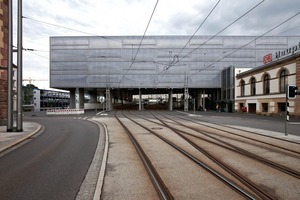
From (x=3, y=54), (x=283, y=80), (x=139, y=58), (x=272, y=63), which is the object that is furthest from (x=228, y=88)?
(x=3, y=54)

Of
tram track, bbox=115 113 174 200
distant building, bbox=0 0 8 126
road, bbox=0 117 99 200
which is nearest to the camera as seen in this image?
tram track, bbox=115 113 174 200

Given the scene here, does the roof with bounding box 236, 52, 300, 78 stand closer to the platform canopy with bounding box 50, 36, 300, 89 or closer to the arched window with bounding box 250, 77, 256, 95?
the arched window with bounding box 250, 77, 256, 95

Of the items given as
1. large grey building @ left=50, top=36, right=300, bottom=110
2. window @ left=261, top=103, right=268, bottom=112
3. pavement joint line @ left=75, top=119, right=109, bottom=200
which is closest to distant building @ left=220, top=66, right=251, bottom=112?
large grey building @ left=50, top=36, right=300, bottom=110

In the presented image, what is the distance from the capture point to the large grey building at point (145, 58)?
55.3 m

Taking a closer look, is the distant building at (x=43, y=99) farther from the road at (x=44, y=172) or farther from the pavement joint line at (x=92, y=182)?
the pavement joint line at (x=92, y=182)

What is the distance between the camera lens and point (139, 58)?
56469mm

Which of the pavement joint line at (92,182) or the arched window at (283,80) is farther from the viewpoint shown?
the arched window at (283,80)

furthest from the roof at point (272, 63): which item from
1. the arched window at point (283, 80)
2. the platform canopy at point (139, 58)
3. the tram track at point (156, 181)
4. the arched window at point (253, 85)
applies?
the tram track at point (156, 181)

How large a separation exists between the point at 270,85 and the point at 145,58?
28.4 meters

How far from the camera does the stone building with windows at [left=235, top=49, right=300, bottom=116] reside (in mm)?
30812

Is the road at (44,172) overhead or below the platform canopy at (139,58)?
below

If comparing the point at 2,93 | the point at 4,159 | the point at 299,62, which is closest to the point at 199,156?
the point at 4,159

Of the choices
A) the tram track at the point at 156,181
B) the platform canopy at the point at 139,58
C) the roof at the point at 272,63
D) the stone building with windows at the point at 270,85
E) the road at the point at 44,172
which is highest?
the platform canopy at the point at 139,58

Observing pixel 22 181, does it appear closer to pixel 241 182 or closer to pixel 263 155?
pixel 241 182
